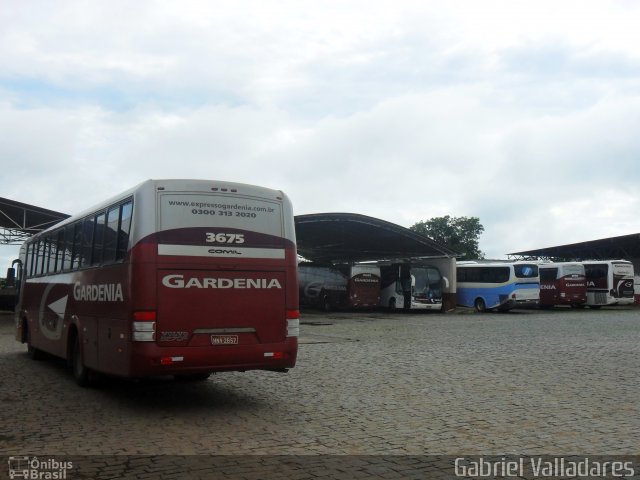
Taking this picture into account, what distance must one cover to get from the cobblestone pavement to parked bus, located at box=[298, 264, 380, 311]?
26192mm

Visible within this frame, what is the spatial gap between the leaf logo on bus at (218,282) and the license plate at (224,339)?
2.29 ft

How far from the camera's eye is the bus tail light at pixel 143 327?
9102 millimetres

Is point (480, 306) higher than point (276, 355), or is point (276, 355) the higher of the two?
point (276, 355)

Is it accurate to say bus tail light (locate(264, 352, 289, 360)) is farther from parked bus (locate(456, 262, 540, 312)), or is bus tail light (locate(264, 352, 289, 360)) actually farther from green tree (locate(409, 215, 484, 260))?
green tree (locate(409, 215, 484, 260))

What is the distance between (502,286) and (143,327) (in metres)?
34.7

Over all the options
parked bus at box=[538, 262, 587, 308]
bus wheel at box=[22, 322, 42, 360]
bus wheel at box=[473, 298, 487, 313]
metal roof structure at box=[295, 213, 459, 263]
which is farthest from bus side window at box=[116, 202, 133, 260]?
parked bus at box=[538, 262, 587, 308]

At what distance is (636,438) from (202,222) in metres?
6.10

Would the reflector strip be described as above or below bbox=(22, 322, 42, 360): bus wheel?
above

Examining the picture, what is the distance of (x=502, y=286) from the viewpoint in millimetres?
41125

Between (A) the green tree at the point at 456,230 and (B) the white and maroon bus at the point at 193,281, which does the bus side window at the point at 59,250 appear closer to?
(B) the white and maroon bus at the point at 193,281

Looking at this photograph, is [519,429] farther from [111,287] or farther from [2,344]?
[2,344]

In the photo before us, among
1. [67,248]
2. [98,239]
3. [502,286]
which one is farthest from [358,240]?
[98,239]

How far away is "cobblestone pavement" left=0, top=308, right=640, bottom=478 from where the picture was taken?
7.17 meters

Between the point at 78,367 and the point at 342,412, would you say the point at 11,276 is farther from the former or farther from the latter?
the point at 342,412
